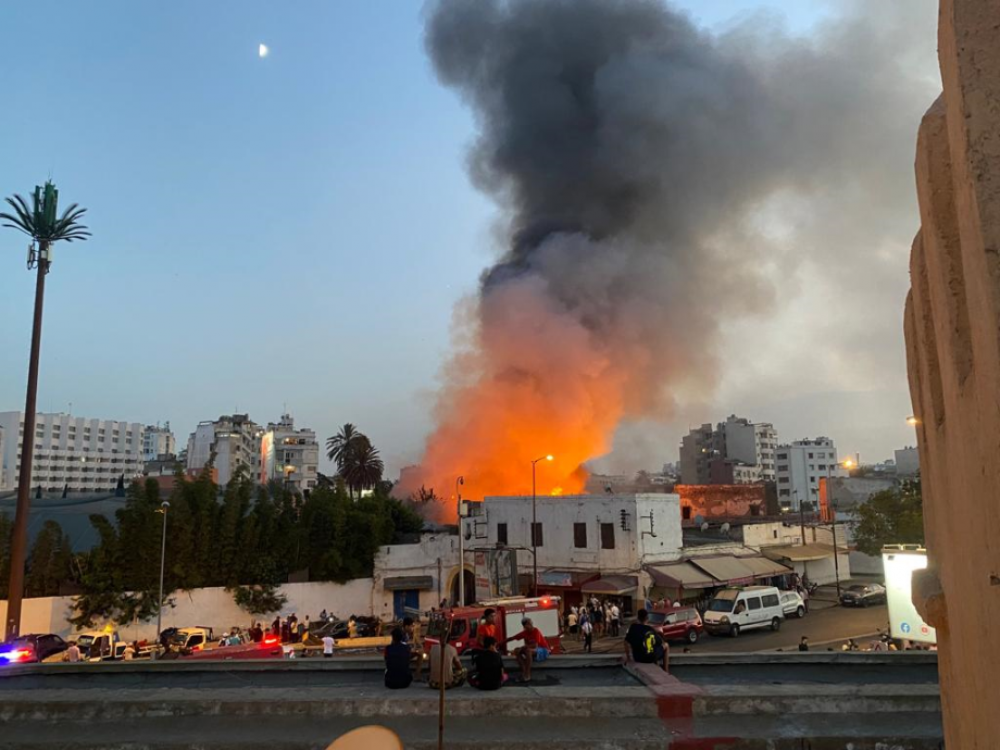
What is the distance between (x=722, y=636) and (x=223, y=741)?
25.0 m

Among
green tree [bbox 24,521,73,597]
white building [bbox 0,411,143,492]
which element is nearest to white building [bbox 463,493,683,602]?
green tree [bbox 24,521,73,597]

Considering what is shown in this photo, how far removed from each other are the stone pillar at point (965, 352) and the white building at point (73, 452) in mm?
157334

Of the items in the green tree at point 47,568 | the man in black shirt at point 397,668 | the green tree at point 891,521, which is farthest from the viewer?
the green tree at point 891,521

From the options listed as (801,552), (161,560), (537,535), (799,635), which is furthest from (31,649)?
(801,552)

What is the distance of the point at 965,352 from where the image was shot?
7.51 ft

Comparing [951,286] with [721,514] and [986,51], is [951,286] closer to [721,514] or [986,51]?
[986,51]

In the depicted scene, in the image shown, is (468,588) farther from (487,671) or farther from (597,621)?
(487,671)

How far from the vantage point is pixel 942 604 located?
272cm

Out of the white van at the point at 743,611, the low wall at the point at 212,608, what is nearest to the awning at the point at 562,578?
the low wall at the point at 212,608

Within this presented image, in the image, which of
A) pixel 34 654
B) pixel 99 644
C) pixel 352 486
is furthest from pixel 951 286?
pixel 352 486

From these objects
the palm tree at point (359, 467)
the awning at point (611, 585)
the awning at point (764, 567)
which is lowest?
the awning at point (611, 585)

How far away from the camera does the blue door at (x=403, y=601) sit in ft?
116

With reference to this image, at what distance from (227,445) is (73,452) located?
6431 cm

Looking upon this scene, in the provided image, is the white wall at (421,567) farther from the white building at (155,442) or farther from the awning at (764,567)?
the white building at (155,442)
